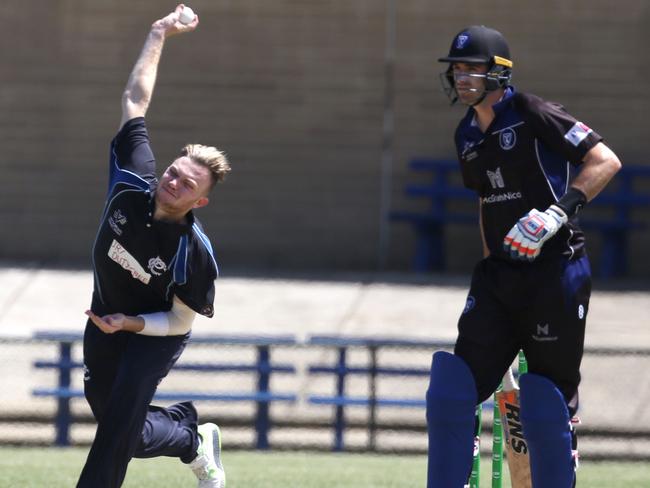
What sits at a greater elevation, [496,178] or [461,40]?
[461,40]

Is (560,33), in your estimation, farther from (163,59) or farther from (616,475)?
(616,475)

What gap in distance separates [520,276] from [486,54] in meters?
0.93

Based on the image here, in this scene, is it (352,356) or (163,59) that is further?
(163,59)

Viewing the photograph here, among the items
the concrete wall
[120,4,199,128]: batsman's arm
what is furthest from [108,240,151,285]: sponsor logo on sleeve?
the concrete wall

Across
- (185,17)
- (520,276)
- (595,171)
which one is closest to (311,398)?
(185,17)

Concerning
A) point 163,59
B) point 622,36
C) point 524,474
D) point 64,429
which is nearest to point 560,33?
point 622,36

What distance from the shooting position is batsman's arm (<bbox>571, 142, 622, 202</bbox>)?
5500 millimetres

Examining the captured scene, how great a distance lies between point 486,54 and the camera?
5.68 metres

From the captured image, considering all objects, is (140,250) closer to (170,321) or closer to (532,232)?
(170,321)

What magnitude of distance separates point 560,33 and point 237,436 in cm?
707

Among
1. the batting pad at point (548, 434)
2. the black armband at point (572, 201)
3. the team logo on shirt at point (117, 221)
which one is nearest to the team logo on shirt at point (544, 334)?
the batting pad at point (548, 434)

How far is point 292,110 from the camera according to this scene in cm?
1648

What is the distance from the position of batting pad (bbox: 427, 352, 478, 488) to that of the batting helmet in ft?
4.11

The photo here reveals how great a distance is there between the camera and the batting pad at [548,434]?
5.46m
